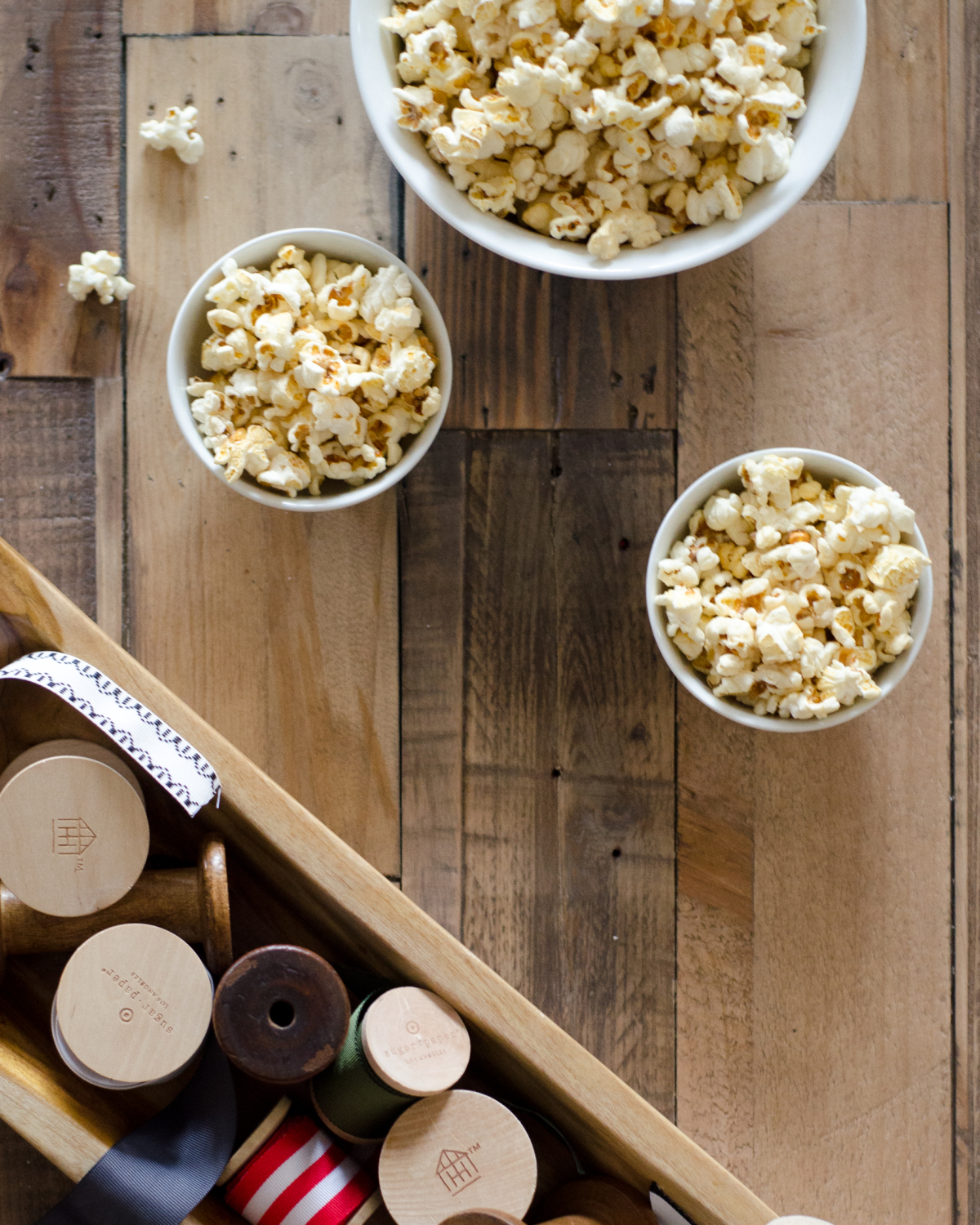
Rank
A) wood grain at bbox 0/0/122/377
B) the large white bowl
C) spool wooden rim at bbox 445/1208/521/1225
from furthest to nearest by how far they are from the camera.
Result: wood grain at bbox 0/0/122/377 → the large white bowl → spool wooden rim at bbox 445/1208/521/1225

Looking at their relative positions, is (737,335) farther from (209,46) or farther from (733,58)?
(209,46)

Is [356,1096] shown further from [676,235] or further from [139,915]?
[676,235]

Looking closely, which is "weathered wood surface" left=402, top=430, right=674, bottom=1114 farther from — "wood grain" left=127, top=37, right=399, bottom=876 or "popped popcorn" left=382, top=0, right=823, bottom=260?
"popped popcorn" left=382, top=0, right=823, bottom=260

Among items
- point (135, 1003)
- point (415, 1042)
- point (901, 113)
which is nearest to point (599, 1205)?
point (415, 1042)

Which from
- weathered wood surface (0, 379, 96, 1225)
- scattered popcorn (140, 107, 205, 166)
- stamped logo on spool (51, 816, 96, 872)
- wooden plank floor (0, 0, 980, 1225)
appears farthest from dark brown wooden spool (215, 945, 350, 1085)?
scattered popcorn (140, 107, 205, 166)

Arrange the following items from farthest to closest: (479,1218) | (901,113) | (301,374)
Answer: (901,113) < (301,374) < (479,1218)

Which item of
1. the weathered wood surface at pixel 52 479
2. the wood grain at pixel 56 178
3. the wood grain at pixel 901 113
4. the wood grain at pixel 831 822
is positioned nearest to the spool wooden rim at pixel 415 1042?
the wood grain at pixel 831 822
